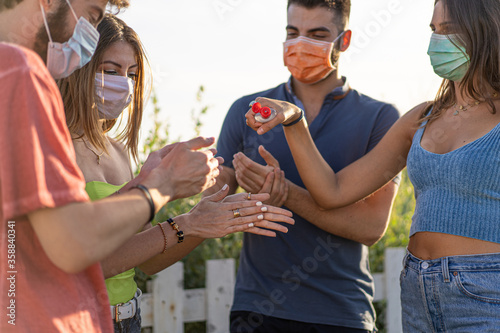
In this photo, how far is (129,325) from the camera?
233 centimetres

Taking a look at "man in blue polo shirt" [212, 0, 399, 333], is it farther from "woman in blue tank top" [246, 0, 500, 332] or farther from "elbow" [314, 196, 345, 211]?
"woman in blue tank top" [246, 0, 500, 332]

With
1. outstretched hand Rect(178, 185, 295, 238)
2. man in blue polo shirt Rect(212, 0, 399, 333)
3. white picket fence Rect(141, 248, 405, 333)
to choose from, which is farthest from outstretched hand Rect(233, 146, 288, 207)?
white picket fence Rect(141, 248, 405, 333)

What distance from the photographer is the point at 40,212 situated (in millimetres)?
1282

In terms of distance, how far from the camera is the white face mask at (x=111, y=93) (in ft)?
7.82

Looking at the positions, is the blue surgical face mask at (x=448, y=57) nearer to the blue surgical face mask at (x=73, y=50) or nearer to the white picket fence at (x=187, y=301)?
the blue surgical face mask at (x=73, y=50)

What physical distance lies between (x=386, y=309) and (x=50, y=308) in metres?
3.83

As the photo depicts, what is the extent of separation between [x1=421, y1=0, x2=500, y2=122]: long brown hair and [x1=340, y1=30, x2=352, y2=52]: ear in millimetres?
958

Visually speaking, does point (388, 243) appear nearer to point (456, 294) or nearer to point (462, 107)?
point (462, 107)

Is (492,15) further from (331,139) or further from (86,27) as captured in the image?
(86,27)

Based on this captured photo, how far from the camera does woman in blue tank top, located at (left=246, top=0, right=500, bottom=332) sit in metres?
2.08

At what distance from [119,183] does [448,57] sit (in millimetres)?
1659

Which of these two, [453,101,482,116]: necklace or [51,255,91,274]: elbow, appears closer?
[51,255,91,274]: elbow

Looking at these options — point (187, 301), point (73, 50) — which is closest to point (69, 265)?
point (73, 50)

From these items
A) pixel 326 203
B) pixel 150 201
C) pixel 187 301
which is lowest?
pixel 187 301
